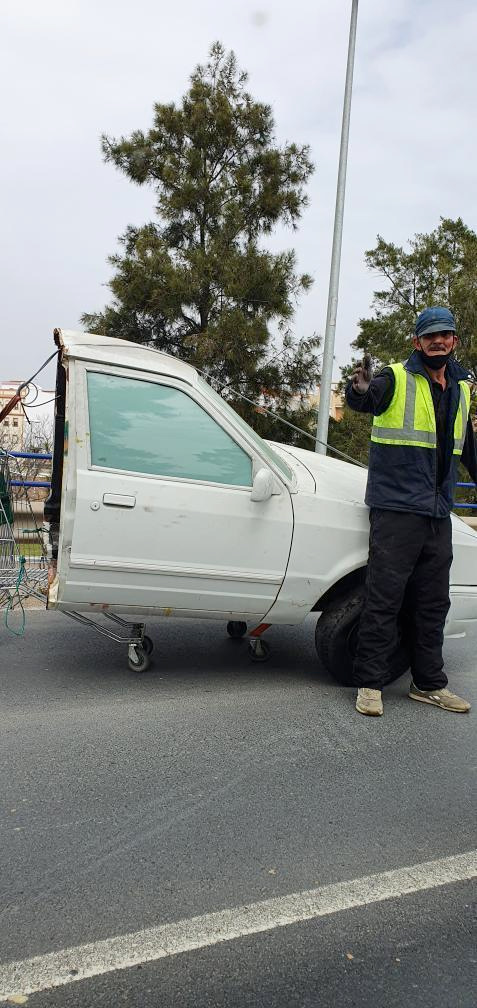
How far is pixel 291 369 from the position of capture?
56.3 ft

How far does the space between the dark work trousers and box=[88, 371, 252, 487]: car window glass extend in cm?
81

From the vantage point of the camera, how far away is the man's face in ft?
12.8

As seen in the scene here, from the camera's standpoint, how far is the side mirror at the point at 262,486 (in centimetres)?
392

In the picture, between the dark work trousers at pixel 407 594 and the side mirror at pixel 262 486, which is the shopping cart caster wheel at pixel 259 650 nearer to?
the dark work trousers at pixel 407 594

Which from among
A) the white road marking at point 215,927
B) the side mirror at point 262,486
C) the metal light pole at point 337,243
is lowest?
the white road marking at point 215,927

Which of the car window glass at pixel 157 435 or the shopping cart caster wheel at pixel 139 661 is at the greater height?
the car window glass at pixel 157 435

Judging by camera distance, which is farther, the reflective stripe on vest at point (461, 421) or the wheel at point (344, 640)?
the wheel at point (344, 640)

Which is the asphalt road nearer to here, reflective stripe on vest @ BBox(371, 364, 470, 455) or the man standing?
the man standing

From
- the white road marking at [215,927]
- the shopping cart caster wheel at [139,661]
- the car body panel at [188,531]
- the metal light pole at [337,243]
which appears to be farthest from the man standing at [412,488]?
the metal light pole at [337,243]

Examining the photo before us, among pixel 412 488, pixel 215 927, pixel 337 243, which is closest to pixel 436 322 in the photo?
pixel 412 488

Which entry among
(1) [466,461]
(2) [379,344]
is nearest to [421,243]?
(2) [379,344]

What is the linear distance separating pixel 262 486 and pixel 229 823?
5.54 feet

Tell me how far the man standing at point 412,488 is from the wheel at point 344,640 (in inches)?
5.2

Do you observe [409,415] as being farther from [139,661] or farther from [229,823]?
[229,823]
